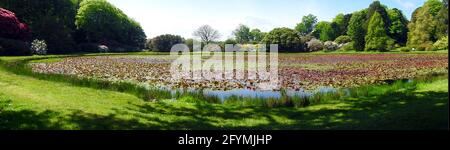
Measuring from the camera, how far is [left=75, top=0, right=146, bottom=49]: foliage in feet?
219

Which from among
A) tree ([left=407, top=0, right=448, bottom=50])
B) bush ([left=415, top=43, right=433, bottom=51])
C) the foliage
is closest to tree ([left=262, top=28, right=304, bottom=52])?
tree ([left=407, top=0, right=448, bottom=50])

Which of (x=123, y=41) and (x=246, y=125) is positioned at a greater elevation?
Answer: (x=123, y=41)

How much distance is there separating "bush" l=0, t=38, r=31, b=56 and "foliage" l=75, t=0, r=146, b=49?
2381 cm

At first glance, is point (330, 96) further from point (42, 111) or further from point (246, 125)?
point (42, 111)

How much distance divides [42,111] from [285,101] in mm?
7651

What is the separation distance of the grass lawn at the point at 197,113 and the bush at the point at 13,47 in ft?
95.2

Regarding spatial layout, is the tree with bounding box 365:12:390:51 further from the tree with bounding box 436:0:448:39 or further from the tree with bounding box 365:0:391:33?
the tree with bounding box 365:0:391:33

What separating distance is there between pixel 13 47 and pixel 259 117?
37382 mm

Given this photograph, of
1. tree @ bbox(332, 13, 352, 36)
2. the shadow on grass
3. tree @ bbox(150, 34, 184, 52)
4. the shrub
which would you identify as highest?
tree @ bbox(332, 13, 352, 36)

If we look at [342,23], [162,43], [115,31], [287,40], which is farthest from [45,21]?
[342,23]

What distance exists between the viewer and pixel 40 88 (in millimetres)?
A: 15586
